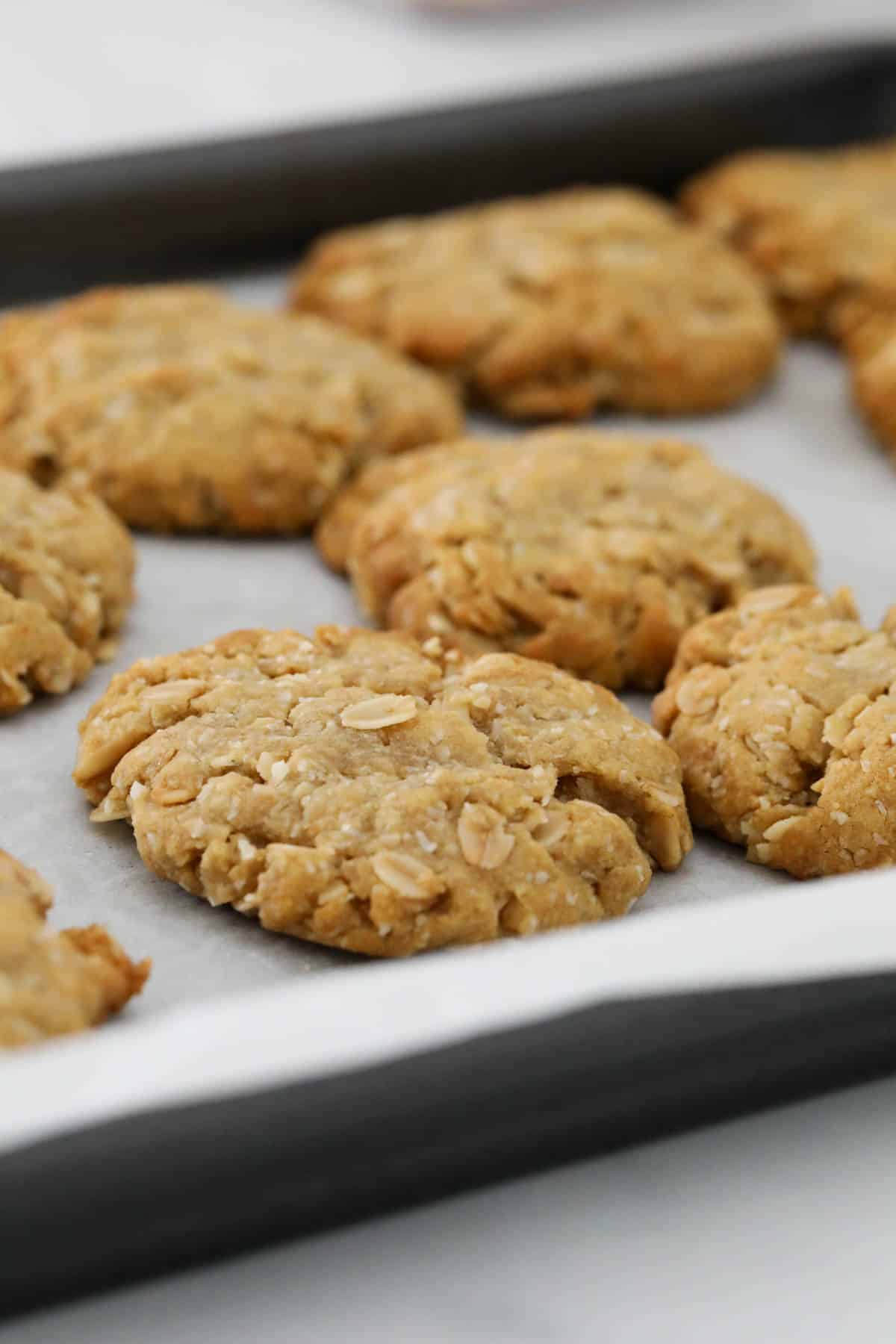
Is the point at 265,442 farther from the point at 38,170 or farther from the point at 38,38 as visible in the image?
the point at 38,38

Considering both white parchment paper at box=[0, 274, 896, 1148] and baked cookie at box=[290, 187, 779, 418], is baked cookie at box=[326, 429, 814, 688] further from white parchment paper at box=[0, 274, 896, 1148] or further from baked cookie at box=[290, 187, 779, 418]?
baked cookie at box=[290, 187, 779, 418]

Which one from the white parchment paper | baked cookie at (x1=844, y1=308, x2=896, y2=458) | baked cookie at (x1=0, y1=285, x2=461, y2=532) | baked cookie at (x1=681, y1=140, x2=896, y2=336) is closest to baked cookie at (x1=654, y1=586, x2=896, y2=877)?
the white parchment paper

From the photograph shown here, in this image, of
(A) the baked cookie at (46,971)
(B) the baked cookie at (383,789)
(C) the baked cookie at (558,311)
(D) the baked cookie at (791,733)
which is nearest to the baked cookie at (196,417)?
(C) the baked cookie at (558,311)

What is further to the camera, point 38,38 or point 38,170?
point 38,38

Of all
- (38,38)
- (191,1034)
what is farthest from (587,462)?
(38,38)

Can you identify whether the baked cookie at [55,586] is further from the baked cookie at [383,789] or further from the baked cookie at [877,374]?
the baked cookie at [877,374]

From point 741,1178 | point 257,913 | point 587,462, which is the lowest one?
point 741,1178

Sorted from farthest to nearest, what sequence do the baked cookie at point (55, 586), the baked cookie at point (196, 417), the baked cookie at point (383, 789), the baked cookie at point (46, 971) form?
the baked cookie at point (196, 417) < the baked cookie at point (55, 586) < the baked cookie at point (383, 789) < the baked cookie at point (46, 971)
